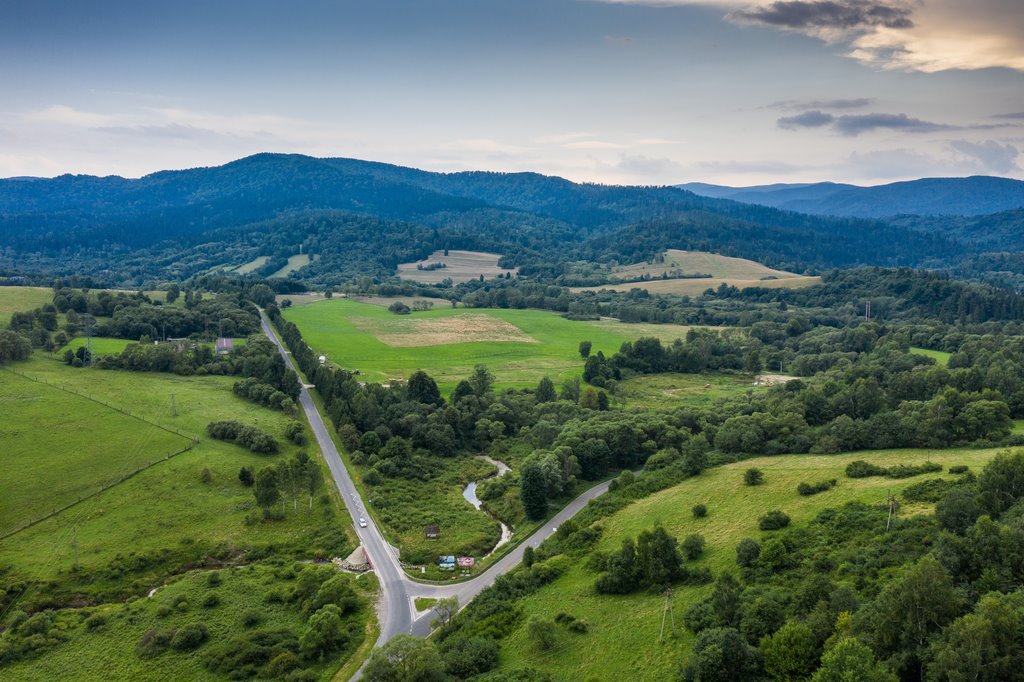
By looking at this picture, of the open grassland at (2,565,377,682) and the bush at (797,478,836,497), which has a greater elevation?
the bush at (797,478,836,497)

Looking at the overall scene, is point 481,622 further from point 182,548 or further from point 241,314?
point 241,314

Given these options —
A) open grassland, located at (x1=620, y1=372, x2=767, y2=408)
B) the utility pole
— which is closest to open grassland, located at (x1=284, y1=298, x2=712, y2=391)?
open grassland, located at (x1=620, y1=372, x2=767, y2=408)

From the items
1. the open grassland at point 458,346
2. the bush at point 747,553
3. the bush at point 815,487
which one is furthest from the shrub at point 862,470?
the open grassland at point 458,346

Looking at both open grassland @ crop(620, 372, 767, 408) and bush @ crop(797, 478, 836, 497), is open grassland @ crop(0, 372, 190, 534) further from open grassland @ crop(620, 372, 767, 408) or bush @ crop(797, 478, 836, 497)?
open grassland @ crop(620, 372, 767, 408)

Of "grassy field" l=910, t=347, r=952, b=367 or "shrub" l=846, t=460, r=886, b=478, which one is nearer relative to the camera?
"shrub" l=846, t=460, r=886, b=478

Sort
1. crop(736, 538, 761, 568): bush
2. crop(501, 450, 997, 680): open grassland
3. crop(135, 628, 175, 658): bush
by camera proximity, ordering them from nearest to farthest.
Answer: crop(501, 450, 997, 680): open grassland → crop(736, 538, 761, 568): bush → crop(135, 628, 175, 658): bush

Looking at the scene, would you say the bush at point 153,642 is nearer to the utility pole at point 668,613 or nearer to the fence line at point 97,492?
the fence line at point 97,492

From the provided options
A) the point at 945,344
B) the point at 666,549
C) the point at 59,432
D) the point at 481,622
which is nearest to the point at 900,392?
the point at 666,549
